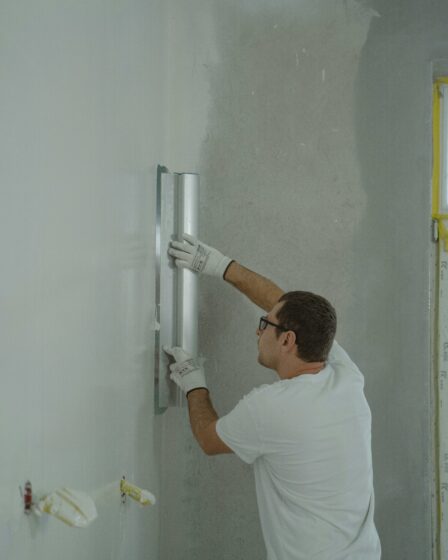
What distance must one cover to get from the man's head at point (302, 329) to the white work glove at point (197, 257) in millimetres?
301

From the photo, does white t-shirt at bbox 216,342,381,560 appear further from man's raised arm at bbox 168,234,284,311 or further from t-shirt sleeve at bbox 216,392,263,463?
man's raised arm at bbox 168,234,284,311

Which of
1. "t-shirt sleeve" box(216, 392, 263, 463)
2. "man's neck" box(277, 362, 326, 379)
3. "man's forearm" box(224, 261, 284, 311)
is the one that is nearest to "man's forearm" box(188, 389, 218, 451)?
"t-shirt sleeve" box(216, 392, 263, 463)

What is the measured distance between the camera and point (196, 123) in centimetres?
225

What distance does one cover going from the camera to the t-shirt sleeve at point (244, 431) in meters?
1.67

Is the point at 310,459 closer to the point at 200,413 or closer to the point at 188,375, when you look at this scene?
the point at 200,413

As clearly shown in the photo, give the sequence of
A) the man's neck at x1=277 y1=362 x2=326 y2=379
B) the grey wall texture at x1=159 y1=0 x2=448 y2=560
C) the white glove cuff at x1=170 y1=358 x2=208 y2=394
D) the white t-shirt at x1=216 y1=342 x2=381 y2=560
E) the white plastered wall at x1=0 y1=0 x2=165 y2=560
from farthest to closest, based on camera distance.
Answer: the grey wall texture at x1=159 y1=0 x2=448 y2=560 → the white glove cuff at x1=170 y1=358 x2=208 y2=394 → the man's neck at x1=277 y1=362 x2=326 y2=379 → the white t-shirt at x1=216 y1=342 x2=381 y2=560 → the white plastered wall at x1=0 y1=0 x2=165 y2=560

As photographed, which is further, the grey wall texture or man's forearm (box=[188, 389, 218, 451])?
the grey wall texture

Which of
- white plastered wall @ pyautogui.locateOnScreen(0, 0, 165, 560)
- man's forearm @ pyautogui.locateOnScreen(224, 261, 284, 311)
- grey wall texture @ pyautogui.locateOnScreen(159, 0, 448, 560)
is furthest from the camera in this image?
grey wall texture @ pyautogui.locateOnScreen(159, 0, 448, 560)

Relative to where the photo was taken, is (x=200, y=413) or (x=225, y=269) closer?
(x=200, y=413)

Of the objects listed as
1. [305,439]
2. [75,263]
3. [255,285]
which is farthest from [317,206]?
[75,263]

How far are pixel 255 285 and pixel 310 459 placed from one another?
1.96 feet

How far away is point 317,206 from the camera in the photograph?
2.23 m

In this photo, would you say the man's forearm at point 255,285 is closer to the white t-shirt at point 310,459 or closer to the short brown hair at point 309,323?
the short brown hair at point 309,323

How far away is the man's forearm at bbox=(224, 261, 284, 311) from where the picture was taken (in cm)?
204
